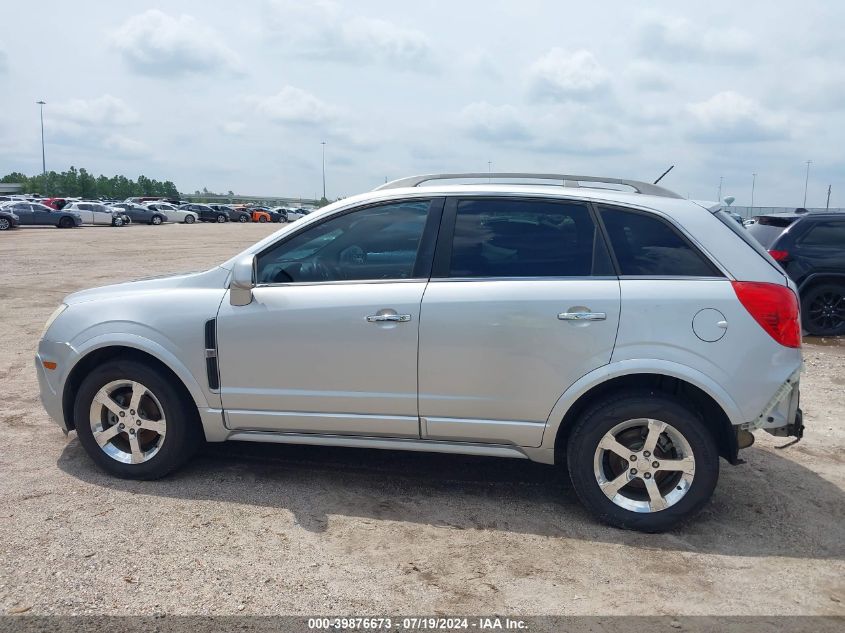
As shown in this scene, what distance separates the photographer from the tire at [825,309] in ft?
33.1

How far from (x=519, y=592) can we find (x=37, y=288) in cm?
1271

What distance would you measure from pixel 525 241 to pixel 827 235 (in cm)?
788

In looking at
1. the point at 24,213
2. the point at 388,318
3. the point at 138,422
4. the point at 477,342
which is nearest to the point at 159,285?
the point at 138,422

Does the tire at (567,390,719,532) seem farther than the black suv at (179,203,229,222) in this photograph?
No

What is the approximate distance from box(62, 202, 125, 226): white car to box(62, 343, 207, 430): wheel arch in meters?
41.7

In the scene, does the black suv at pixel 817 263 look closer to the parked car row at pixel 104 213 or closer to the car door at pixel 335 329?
the car door at pixel 335 329

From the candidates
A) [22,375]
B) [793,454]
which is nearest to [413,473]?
[793,454]

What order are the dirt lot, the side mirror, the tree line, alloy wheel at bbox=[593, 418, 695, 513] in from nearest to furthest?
the dirt lot < alloy wheel at bbox=[593, 418, 695, 513] < the side mirror < the tree line

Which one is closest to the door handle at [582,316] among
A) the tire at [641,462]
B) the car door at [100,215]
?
the tire at [641,462]

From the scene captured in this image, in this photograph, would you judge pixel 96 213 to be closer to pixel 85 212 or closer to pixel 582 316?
pixel 85 212

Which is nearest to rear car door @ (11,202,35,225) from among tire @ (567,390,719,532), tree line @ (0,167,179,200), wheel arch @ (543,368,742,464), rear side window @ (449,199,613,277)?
rear side window @ (449,199,613,277)

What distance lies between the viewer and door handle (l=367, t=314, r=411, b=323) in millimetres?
4070

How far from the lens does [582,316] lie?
12.8ft

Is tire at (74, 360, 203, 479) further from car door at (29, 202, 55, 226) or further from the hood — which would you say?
car door at (29, 202, 55, 226)
